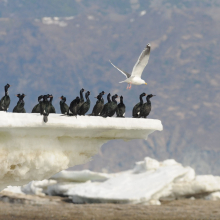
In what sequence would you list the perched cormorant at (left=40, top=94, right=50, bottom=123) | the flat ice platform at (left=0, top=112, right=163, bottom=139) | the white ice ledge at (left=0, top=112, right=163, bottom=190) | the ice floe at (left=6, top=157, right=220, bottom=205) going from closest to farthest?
the flat ice platform at (left=0, top=112, right=163, bottom=139) < the perched cormorant at (left=40, top=94, right=50, bottom=123) < the white ice ledge at (left=0, top=112, right=163, bottom=190) < the ice floe at (left=6, top=157, right=220, bottom=205)

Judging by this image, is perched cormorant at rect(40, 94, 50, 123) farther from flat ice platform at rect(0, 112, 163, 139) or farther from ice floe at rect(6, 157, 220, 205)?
ice floe at rect(6, 157, 220, 205)

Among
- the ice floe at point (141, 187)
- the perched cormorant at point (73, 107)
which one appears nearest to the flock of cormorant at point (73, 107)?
the perched cormorant at point (73, 107)

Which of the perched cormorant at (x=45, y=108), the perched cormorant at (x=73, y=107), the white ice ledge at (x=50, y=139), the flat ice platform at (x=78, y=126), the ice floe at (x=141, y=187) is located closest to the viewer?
the flat ice platform at (x=78, y=126)

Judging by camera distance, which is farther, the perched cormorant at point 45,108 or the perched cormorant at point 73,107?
the perched cormorant at point 73,107

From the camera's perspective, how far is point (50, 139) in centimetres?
1681

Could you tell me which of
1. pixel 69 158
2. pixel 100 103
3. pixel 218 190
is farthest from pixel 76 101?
pixel 218 190

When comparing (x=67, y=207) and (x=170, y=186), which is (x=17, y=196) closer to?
(x=67, y=207)

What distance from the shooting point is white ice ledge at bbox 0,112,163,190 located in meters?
15.3

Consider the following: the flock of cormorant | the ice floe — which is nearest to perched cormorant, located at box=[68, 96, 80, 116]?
the flock of cormorant

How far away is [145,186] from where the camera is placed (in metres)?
28.1

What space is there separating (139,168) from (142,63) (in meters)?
16.2

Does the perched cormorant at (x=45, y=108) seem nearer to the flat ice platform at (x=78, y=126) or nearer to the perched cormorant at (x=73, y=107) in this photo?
the flat ice platform at (x=78, y=126)

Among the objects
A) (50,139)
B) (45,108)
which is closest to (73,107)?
(45,108)

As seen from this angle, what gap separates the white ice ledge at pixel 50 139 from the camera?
15316 millimetres
